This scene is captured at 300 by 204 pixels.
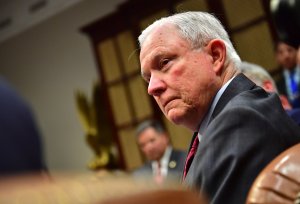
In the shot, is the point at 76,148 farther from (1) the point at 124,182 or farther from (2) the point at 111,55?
(1) the point at 124,182

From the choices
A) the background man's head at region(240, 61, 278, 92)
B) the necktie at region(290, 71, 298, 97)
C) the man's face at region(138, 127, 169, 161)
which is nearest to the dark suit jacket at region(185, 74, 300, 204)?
the background man's head at region(240, 61, 278, 92)

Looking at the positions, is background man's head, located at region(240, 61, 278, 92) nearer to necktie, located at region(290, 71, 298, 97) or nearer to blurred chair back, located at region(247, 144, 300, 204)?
blurred chair back, located at region(247, 144, 300, 204)

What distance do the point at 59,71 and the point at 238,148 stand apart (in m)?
7.32

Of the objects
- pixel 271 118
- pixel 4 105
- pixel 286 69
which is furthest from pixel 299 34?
pixel 286 69

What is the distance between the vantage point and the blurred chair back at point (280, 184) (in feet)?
3.47

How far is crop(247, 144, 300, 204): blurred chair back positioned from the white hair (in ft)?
2.61

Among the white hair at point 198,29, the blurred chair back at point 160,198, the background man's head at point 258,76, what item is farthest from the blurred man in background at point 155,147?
the blurred chair back at point 160,198

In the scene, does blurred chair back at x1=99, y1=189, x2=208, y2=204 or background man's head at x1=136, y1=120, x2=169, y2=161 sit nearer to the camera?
blurred chair back at x1=99, y1=189, x2=208, y2=204

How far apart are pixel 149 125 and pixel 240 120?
3.62 m

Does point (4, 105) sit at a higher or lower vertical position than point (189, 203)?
higher

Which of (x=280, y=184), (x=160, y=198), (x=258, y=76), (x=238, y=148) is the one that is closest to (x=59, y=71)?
(x=258, y=76)

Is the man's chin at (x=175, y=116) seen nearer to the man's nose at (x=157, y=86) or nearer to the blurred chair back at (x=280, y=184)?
the man's nose at (x=157, y=86)

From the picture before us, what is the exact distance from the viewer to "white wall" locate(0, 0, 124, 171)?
8031mm

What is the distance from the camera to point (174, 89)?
1.83 m
